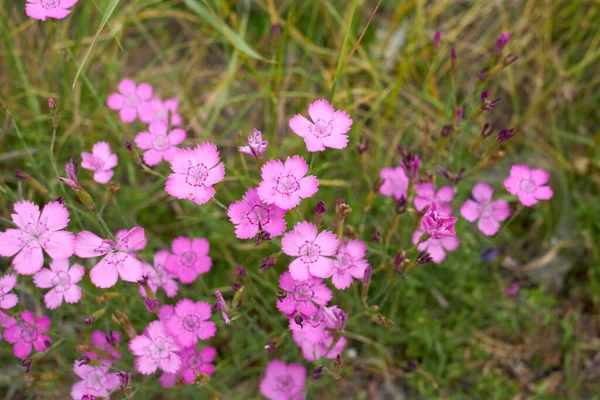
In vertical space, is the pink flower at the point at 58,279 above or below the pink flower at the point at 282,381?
above

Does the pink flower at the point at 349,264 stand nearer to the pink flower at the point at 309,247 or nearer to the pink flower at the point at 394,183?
the pink flower at the point at 309,247

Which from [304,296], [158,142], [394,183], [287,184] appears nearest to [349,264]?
[304,296]

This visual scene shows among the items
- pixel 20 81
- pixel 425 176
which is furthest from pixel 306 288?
pixel 20 81

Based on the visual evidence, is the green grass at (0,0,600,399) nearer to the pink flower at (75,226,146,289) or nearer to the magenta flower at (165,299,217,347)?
the magenta flower at (165,299,217,347)

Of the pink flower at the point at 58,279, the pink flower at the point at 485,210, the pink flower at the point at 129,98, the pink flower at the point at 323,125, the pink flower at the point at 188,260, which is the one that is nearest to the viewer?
the pink flower at the point at 323,125

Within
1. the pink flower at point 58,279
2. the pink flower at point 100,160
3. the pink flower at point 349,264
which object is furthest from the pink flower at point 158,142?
the pink flower at point 349,264

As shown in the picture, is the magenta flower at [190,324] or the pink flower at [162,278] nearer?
the magenta flower at [190,324]

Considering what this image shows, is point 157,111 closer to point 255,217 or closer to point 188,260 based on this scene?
point 188,260

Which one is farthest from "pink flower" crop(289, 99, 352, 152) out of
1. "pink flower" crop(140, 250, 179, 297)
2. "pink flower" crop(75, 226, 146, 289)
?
"pink flower" crop(140, 250, 179, 297)
